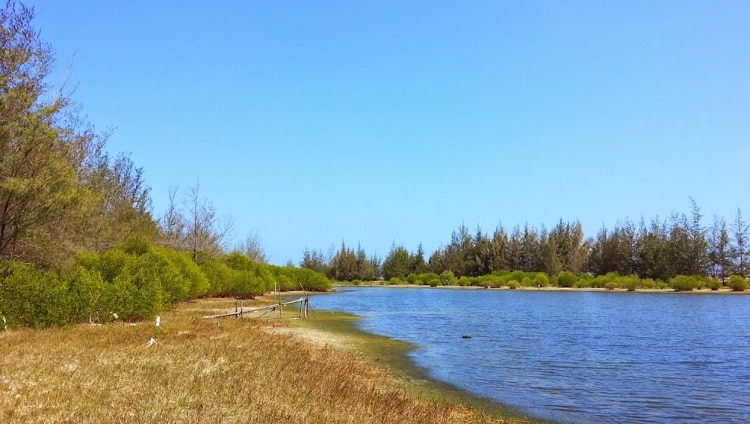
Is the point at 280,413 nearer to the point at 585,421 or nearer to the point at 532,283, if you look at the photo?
the point at 585,421

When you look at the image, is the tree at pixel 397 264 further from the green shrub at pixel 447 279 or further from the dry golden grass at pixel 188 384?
the dry golden grass at pixel 188 384

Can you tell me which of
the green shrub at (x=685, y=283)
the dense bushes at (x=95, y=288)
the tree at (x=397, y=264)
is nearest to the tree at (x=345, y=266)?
the tree at (x=397, y=264)

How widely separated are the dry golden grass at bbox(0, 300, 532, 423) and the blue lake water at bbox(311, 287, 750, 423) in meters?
3.16

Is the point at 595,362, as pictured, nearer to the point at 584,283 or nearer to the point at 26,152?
the point at 26,152

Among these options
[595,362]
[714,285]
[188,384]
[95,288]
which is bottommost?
[595,362]

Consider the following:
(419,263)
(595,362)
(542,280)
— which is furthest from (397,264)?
(595,362)

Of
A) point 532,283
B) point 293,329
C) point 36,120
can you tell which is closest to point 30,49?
point 36,120

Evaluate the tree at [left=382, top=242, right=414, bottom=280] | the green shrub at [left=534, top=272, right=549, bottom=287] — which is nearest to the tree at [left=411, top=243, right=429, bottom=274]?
the tree at [left=382, top=242, right=414, bottom=280]

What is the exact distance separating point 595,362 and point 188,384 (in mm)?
16034

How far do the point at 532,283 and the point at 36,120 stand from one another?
85818 mm

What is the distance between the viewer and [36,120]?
71.8ft

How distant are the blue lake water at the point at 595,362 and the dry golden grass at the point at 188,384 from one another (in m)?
3.16

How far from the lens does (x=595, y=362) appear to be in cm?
2142

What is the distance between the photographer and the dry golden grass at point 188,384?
8.96m
